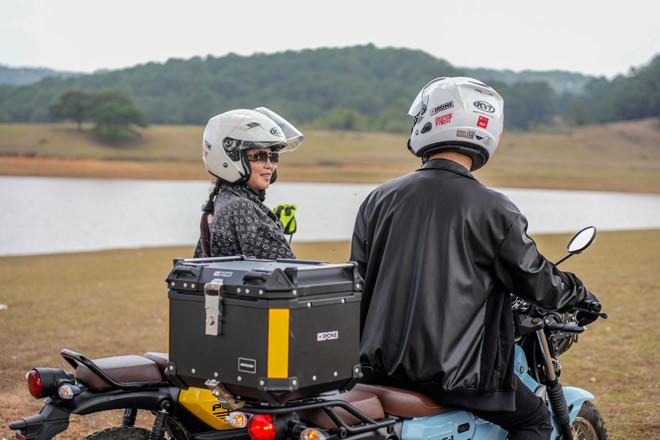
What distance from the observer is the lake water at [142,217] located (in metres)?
28.6

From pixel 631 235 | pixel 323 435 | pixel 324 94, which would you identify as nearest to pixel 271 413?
pixel 323 435

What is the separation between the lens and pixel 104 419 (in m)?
6.89

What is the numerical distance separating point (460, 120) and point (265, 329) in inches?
55.3

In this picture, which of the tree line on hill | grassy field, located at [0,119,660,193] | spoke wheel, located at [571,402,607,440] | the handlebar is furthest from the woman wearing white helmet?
the tree line on hill

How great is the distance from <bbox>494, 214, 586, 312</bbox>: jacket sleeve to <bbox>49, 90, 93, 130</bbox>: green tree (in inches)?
4558

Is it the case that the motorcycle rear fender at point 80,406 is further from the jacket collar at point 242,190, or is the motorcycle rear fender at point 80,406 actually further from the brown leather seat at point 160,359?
the jacket collar at point 242,190

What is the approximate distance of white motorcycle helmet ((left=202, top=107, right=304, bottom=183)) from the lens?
477 cm

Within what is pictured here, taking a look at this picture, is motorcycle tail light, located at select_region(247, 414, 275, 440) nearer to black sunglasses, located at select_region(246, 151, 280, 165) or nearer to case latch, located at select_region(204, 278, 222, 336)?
case latch, located at select_region(204, 278, 222, 336)

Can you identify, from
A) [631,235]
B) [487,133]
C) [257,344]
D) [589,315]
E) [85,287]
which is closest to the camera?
[257,344]

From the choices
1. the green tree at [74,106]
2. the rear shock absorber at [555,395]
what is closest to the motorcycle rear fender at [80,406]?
the rear shock absorber at [555,395]

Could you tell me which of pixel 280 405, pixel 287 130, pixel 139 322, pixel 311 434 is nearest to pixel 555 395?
pixel 311 434

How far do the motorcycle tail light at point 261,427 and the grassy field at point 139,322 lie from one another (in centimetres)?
152

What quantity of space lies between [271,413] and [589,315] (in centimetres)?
189

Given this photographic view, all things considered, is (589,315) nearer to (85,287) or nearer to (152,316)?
(152,316)
